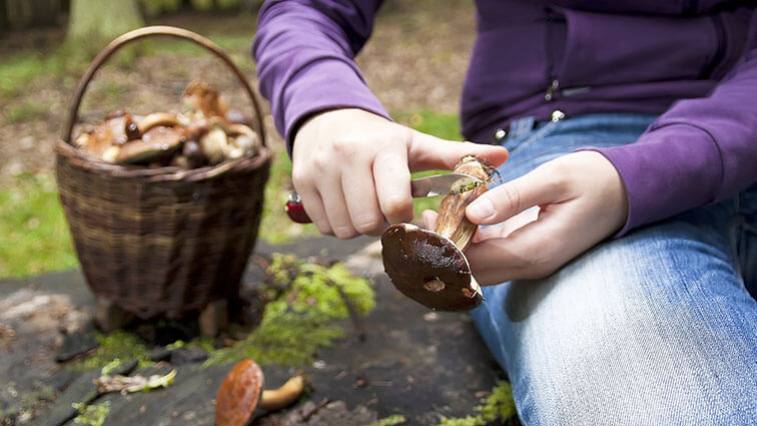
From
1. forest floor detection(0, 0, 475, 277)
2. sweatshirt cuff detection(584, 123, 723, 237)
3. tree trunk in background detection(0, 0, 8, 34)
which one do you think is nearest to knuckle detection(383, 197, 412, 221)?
sweatshirt cuff detection(584, 123, 723, 237)

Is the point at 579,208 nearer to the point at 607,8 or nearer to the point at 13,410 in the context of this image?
the point at 607,8

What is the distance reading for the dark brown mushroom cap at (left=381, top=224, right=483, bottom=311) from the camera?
3.15ft

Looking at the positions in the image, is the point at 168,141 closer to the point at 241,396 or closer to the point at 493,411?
the point at 241,396

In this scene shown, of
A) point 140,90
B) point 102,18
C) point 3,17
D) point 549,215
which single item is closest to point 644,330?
point 549,215

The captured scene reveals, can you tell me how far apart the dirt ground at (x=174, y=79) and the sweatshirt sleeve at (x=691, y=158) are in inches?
127

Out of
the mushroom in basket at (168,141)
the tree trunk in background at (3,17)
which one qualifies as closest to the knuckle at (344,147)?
the mushroom in basket at (168,141)

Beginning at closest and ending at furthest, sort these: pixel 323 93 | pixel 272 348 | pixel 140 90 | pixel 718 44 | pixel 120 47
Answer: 1. pixel 323 93
2. pixel 718 44
3. pixel 272 348
4. pixel 120 47
5. pixel 140 90

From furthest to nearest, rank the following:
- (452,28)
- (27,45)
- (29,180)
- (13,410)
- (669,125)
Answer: (452,28) → (27,45) → (29,180) → (13,410) → (669,125)

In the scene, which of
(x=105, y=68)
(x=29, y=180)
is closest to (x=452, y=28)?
(x=105, y=68)

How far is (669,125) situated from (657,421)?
475 millimetres

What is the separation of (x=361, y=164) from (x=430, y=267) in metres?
0.19

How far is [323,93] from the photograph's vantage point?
1.21 meters

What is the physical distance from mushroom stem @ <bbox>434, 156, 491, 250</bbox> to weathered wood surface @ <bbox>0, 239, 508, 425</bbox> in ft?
1.93

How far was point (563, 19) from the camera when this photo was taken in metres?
1.44
